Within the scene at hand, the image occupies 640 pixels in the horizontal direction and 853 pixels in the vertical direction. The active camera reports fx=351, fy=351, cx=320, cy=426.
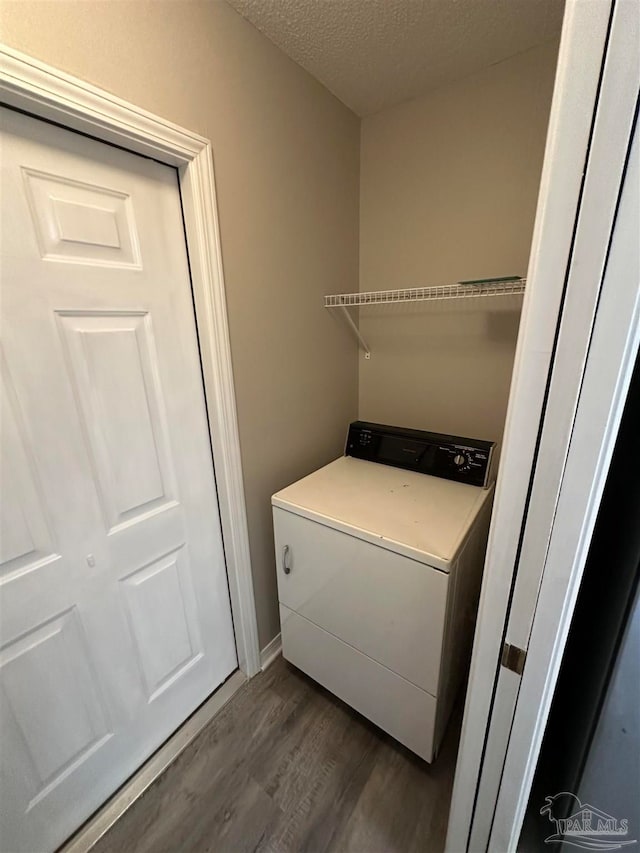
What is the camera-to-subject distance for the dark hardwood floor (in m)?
1.11

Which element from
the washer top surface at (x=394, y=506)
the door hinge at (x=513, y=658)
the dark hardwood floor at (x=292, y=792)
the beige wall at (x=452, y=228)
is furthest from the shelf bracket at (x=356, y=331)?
the dark hardwood floor at (x=292, y=792)

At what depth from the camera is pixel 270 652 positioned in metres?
1.71

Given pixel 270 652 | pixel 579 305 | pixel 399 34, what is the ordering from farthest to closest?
pixel 270 652 < pixel 399 34 < pixel 579 305

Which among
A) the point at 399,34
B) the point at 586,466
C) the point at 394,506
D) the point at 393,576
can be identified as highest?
the point at 399,34

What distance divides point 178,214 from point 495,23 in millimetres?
1237

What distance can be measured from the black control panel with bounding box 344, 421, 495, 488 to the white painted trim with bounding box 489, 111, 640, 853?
80 centimetres

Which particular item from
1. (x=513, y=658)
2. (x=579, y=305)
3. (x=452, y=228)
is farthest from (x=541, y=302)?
(x=452, y=228)

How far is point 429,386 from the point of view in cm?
178

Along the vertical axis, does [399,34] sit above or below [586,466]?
above

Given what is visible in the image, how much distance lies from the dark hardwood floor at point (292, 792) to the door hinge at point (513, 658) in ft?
3.07

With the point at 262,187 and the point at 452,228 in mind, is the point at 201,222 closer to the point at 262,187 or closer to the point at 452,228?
the point at 262,187

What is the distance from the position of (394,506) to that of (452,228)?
1.25 meters

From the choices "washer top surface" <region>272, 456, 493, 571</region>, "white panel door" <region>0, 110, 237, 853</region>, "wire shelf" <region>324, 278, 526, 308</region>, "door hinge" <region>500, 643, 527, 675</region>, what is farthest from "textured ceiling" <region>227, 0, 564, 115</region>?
"door hinge" <region>500, 643, 527, 675</region>

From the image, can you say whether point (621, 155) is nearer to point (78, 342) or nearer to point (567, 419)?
point (567, 419)
